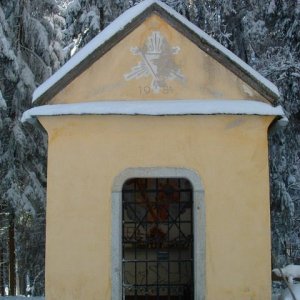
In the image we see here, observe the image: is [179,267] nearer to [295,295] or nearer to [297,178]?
[295,295]

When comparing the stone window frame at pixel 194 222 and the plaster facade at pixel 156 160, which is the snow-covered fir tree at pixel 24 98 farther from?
the stone window frame at pixel 194 222

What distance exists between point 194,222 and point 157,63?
7.08ft

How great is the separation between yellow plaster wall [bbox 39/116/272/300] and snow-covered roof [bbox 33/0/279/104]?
39 centimetres

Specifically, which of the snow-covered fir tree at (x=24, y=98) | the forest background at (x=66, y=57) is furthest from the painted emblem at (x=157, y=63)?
the snow-covered fir tree at (x=24, y=98)

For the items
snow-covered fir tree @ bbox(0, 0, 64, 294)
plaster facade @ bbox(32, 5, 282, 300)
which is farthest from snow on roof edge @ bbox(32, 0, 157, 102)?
snow-covered fir tree @ bbox(0, 0, 64, 294)

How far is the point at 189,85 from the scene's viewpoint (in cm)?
699

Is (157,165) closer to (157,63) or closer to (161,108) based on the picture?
(161,108)

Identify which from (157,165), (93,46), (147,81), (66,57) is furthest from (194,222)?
(66,57)

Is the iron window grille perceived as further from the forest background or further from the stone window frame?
the forest background

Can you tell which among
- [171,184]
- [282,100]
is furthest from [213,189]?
[282,100]

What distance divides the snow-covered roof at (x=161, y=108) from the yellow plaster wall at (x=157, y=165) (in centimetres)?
15

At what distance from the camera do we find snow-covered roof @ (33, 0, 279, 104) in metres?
6.88

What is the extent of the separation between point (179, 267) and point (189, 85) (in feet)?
11.0

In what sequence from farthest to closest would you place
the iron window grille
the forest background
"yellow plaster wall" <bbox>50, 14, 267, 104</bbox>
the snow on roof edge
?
the forest background
the iron window grille
"yellow plaster wall" <bbox>50, 14, 267, 104</bbox>
the snow on roof edge
